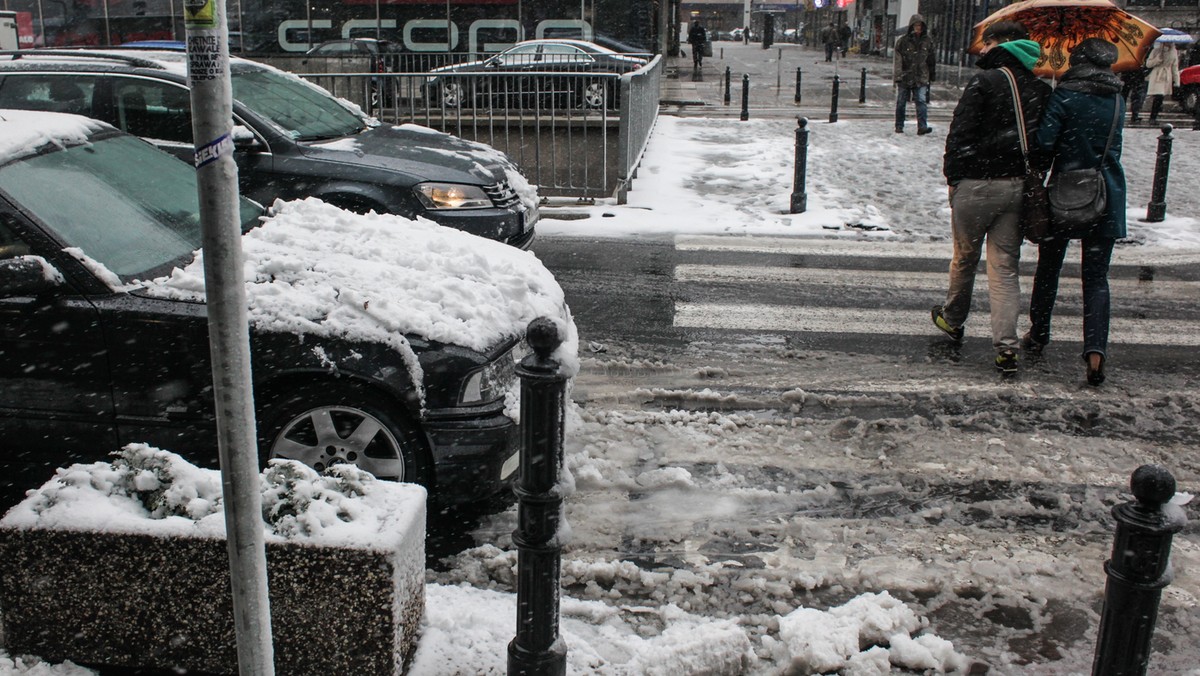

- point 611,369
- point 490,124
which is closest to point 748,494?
point 611,369

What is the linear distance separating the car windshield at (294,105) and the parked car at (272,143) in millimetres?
16

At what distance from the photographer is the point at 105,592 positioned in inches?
129

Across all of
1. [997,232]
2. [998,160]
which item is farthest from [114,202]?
[997,232]

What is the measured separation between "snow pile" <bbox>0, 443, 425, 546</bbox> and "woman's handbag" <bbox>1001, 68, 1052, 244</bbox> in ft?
15.2

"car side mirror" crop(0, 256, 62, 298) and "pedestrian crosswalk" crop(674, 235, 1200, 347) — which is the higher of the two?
"car side mirror" crop(0, 256, 62, 298)

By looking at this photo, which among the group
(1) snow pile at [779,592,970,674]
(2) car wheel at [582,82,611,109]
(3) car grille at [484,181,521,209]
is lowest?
(1) snow pile at [779,592,970,674]

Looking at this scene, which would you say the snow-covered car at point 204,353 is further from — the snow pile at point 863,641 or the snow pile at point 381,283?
the snow pile at point 863,641

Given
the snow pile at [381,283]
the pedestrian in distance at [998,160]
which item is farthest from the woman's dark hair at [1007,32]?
the snow pile at [381,283]

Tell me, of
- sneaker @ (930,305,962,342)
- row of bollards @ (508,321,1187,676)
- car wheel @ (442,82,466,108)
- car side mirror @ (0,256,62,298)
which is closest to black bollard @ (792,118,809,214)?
car wheel @ (442,82,466,108)

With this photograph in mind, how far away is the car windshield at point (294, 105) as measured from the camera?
27.7ft

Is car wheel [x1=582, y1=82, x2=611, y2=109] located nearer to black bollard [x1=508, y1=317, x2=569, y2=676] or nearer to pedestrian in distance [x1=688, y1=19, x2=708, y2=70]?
black bollard [x1=508, y1=317, x2=569, y2=676]

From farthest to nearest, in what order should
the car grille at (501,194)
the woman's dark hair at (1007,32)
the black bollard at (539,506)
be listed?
the car grille at (501,194), the woman's dark hair at (1007,32), the black bollard at (539,506)

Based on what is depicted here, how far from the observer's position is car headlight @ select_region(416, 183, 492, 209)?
8266 millimetres

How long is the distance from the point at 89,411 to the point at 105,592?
1.24 m
